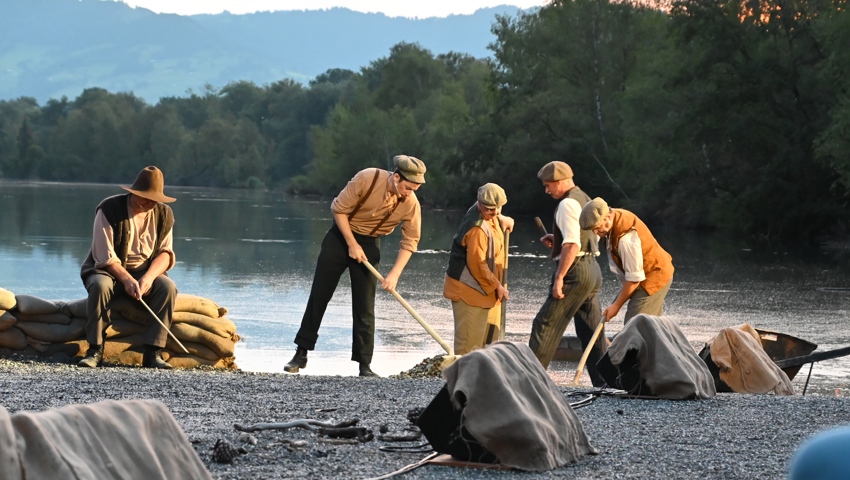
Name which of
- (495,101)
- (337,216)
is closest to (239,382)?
(337,216)

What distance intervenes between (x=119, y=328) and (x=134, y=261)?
0.62m

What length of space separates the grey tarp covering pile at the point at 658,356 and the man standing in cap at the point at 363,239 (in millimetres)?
2346

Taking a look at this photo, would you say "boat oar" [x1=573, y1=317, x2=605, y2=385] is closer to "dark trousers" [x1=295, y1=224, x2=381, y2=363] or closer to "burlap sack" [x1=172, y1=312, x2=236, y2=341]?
"dark trousers" [x1=295, y1=224, x2=381, y2=363]

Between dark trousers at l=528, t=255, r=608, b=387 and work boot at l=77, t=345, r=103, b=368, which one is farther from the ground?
dark trousers at l=528, t=255, r=608, b=387

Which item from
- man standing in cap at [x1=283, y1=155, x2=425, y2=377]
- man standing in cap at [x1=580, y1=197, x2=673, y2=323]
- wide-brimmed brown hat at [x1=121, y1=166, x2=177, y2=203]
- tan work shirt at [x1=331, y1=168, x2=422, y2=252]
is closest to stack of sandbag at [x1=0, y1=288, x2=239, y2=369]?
wide-brimmed brown hat at [x1=121, y1=166, x2=177, y2=203]

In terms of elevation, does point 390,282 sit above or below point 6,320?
above

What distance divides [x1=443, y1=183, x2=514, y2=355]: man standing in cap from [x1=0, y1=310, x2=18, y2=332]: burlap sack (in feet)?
12.6

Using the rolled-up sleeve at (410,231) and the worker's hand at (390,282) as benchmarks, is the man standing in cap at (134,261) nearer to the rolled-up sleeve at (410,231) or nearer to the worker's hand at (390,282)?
the worker's hand at (390,282)

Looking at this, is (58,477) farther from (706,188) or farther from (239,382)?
(706,188)

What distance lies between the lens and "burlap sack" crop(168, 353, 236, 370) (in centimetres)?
1131

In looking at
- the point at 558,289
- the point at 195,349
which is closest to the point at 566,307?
the point at 558,289

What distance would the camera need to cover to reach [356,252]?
10.6 metres

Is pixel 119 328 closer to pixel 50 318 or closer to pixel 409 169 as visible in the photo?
pixel 50 318

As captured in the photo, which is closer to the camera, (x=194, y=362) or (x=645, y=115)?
(x=194, y=362)
